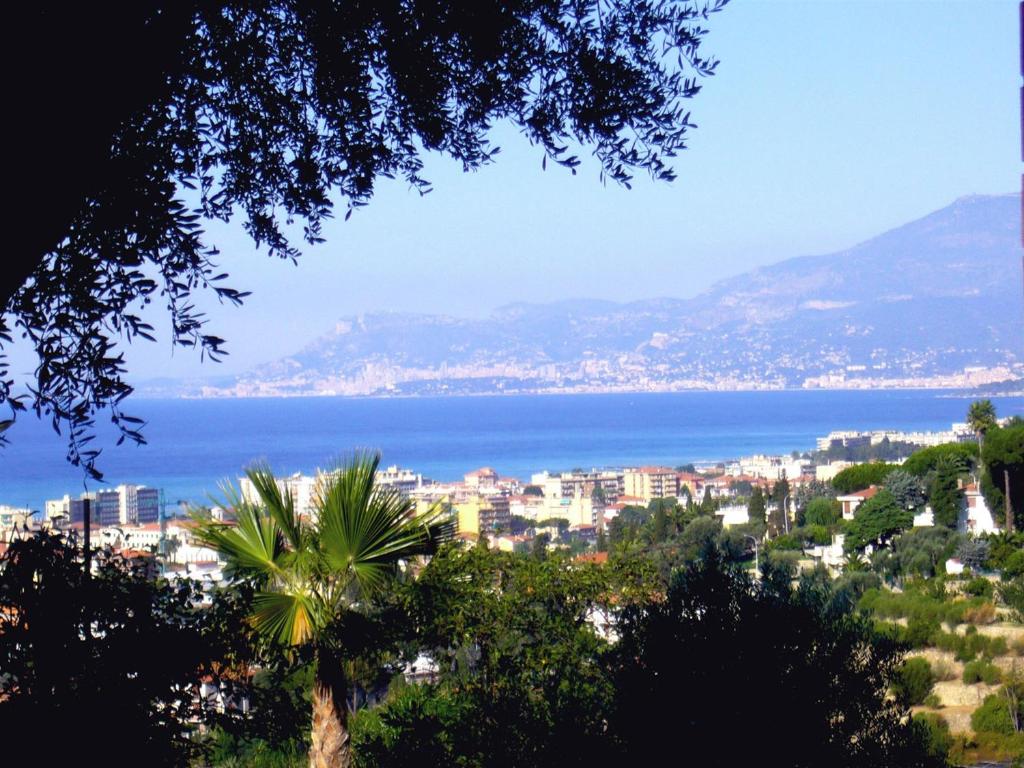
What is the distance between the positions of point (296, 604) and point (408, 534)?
24.5 inches

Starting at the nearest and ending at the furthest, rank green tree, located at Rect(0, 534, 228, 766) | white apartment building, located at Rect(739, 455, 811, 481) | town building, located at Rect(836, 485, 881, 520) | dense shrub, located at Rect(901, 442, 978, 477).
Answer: green tree, located at Rect(0, 534, 228, 766), dense shrub, located at Rect(901, 442, 978, 477), town building, located at Rect(836, 485, 881, 520), white apartment building, located at Rect(739, 455, 811, 481)

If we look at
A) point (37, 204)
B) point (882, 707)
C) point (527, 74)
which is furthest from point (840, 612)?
point (37, 204)

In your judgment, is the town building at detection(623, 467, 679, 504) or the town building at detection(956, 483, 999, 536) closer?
the town building at detection(956, 483, 999, 536)

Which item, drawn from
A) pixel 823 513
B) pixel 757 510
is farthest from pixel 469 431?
pixel 823 513

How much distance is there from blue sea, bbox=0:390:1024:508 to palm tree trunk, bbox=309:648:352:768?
43312mm

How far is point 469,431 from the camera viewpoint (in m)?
127

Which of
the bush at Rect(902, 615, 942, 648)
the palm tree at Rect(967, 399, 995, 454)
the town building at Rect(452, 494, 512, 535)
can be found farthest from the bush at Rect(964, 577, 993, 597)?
the town building at Rect(452, 494, 512, 535)

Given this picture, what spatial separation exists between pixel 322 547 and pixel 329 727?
80 centimetres

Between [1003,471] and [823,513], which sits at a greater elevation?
[1003,471]

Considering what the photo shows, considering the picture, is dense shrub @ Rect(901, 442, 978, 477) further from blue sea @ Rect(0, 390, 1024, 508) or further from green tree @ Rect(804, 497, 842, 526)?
blue sea @ Rect(0, 390, 1024, 508)

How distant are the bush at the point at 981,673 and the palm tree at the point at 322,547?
9.99 metres

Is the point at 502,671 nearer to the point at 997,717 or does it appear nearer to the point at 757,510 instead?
the point at 997,717

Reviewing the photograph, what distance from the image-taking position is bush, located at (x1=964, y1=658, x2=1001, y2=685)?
12.7 m

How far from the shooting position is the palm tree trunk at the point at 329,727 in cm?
446
